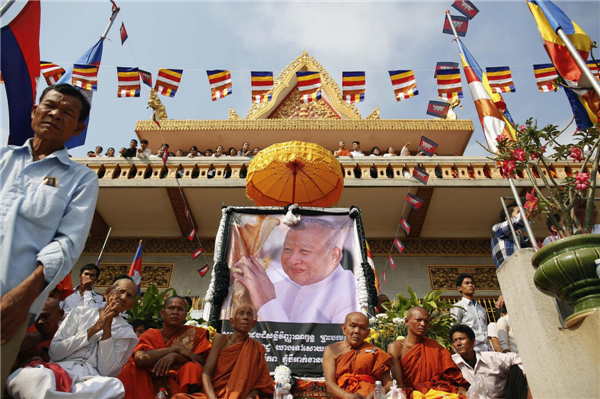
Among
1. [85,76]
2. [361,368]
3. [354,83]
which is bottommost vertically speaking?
[361,368]

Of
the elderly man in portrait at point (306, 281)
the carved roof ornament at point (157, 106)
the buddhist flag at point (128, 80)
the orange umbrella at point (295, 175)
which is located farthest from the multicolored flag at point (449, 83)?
the carved roof ornament at point (157, 106)

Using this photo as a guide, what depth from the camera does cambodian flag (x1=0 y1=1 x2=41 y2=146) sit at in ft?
Answer: 13.0

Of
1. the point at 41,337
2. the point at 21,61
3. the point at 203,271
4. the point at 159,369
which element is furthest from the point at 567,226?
the point at 203,271

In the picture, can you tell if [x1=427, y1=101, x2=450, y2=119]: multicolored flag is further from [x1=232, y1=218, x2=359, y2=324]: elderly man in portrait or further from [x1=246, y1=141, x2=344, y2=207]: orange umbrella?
[x1=232, y1=218, x2=359, y2=324]: elderly man in portrait

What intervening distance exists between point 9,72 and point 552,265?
4812 mm

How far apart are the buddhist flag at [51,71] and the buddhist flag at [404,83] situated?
5.85 m

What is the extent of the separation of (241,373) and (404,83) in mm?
6399

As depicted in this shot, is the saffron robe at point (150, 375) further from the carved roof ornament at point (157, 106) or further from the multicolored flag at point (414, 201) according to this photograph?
the carved roof ornament at point (157, 106)

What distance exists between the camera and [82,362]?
247 centimetres

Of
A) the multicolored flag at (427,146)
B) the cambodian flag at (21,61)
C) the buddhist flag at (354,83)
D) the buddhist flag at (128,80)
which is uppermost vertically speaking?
the buddhist flag at (354,83)

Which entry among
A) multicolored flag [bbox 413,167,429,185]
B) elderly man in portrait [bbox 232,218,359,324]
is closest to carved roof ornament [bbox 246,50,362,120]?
multicolored flag [bbox 413,167,429,185]

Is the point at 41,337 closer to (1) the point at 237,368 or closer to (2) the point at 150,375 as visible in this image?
(2) the point at 150,375

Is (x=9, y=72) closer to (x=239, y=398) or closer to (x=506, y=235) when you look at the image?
(x=239, y=398)

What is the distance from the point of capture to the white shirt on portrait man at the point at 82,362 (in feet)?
6.91
